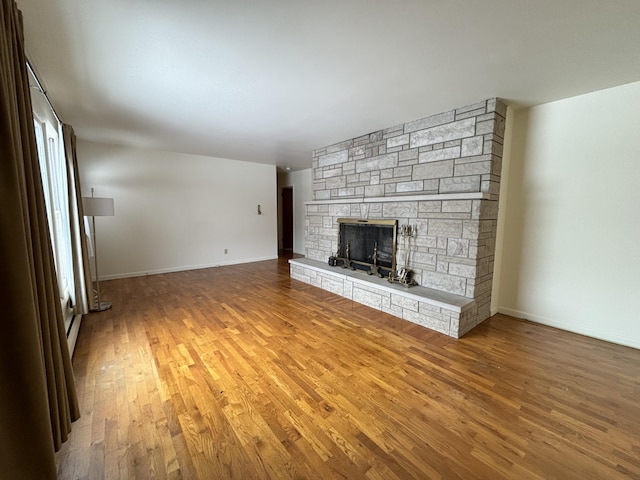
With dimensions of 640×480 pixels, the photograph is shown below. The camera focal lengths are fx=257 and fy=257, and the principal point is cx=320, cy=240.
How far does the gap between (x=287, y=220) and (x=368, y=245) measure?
4.59 metres

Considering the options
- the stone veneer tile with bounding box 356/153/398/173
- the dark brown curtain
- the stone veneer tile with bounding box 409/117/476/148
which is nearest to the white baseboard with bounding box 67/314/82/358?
the dark brown curtain

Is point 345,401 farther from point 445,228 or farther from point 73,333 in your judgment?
point 73,333

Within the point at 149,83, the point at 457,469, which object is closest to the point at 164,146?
the point at 149,83

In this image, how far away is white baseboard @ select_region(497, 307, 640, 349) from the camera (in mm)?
2475

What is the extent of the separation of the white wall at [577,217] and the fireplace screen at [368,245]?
4.31 ft

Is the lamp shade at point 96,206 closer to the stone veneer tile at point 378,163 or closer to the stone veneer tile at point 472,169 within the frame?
the stone veneer tile at point 378,163

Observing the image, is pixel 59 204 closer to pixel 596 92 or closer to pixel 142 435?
pixel 142 435

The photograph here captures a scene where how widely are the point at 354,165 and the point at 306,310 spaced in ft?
7.86

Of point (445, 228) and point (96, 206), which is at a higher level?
point (96, 206)

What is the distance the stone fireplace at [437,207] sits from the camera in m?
2.74

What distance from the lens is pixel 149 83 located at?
2322 millimetres

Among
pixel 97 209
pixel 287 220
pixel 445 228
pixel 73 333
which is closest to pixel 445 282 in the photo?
pixel 445 228

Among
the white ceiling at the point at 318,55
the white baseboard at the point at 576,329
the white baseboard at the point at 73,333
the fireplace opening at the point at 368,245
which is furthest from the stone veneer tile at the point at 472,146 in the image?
the white baseboard at the point at 73,333

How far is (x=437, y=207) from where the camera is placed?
3.05 metres
